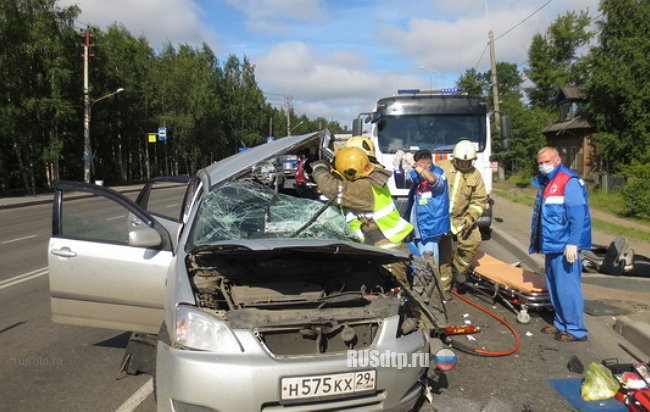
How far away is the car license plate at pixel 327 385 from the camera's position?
261 centimetres

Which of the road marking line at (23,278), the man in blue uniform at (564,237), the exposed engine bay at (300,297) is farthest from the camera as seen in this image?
the road marking line at (23,278)

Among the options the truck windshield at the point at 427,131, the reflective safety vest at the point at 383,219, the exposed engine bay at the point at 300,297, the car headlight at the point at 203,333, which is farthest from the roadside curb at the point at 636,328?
the truck windshield at the point at 427,131

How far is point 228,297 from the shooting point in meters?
3.12

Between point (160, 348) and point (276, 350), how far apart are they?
660 mm

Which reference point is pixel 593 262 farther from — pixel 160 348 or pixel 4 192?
pixel 4 192

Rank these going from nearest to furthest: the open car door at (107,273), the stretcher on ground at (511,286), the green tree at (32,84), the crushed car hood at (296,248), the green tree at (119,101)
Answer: the crushed car hood at (296,248) < the open car door at (107,273) < the stretcher on ground at (511,286) < the green tree at (32,84) < the green tree at (119,101)

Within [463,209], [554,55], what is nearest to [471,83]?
[554,55]

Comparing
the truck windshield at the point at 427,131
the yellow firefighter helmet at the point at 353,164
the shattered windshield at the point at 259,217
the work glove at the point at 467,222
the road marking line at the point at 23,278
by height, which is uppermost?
the truck windshield at the point at 427,131

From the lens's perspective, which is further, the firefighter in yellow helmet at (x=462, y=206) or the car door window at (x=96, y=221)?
the firefighter in yellow helmet at (x=462, y=206)

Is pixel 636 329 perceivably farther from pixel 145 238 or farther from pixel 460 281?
pixel 145 238

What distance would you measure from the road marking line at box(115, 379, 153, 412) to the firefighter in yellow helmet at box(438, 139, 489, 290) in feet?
12.3

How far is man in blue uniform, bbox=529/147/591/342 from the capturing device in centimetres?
466

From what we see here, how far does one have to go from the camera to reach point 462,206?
6.48 metres

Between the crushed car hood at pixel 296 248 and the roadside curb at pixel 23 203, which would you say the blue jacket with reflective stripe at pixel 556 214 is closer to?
the crushed car hood at pixel 296 248
